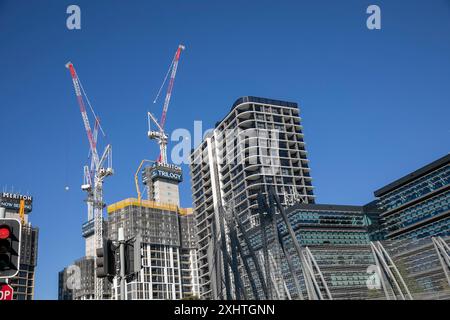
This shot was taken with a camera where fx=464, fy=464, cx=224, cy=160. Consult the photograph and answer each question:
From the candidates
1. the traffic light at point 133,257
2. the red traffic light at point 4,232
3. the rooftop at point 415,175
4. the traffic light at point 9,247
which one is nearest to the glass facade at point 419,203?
the rooftop at point 415,175

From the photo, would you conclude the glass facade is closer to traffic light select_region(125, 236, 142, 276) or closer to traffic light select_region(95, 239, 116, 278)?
traffic light select_region(125, 236, 142, 276)

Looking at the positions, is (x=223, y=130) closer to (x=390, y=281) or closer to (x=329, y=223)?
(x=329, y=223)

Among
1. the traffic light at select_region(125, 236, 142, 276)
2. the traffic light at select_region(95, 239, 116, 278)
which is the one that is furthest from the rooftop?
the traffic light at select_region(95, 239, 116, 278)

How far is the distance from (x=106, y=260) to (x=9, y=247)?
3.16m

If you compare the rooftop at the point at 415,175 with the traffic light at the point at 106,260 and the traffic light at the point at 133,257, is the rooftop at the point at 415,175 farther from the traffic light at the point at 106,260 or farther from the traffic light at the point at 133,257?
the traffic light at the point at 106,260

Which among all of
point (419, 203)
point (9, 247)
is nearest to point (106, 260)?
point (9, 247)

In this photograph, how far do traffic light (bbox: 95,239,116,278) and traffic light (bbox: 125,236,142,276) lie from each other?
0.37 metres

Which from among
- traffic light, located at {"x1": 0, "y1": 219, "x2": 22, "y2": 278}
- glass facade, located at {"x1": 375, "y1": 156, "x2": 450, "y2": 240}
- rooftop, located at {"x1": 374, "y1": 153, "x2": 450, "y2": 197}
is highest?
rooftop, located at {"x1": 374, "y1": 153, "x2": 450, "y2": 197}

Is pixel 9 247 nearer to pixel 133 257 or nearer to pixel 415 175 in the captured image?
pixel 133 257

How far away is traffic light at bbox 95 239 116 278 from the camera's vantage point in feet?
37.2

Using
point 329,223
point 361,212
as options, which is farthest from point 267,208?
point 361,212

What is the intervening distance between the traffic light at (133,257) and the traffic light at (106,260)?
0.37 meters

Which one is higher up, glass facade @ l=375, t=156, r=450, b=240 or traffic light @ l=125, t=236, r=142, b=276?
glass facade @ l=375, t=156, r=450, b=240
